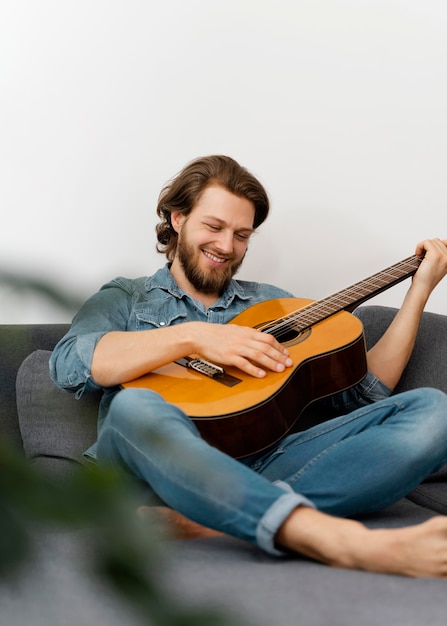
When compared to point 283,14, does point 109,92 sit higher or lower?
lower

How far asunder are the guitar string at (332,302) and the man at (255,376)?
52 mm

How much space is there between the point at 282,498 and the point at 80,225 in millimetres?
1462

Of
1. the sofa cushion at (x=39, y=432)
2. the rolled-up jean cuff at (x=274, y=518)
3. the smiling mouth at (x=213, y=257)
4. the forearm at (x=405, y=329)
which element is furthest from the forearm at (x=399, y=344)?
the rolled-up jean cuff at (x=274, y=518)

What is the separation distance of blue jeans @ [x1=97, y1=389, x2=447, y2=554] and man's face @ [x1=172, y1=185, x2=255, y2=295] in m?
0.55

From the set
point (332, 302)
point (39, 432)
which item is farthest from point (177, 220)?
point (39, 432)

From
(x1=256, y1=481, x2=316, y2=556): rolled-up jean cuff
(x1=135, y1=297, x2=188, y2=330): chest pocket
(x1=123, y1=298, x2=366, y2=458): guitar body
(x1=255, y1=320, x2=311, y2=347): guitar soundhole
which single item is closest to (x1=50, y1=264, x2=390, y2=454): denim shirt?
(x1=135, y1=297, x2=188, y2=330): chest pocket

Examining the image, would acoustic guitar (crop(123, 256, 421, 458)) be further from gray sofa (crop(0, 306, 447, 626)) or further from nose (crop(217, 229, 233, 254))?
gray sofa (crop(0, 306, 447, 626))

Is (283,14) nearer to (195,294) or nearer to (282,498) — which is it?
(195,294)

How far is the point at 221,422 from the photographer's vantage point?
5.05 feet

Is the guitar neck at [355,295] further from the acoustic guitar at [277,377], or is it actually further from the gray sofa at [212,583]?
the gray sofa at [212,583]

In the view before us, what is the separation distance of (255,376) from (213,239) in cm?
55

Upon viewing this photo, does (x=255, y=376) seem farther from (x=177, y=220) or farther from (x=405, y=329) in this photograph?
(x=177, y=220)

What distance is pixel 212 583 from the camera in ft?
3.05

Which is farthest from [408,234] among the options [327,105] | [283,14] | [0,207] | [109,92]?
[0,207]
